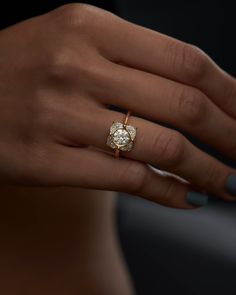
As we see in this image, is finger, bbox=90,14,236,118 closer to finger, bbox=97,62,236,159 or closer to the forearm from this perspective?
finger, bbox=97,62,236,159

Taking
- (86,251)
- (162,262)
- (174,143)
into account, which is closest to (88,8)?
(174,143)

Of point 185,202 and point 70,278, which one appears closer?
point 185,202

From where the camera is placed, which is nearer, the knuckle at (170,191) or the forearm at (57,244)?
the knuckle at (170,191)

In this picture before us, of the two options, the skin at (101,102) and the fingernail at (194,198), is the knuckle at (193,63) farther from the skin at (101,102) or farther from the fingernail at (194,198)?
the fingernail at (194,198)

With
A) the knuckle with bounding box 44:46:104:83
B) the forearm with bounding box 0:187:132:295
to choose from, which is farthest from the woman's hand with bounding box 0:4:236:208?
the forearm with bounding box 0:187:132:295

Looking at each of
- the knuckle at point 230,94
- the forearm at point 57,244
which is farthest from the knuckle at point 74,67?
the forearm at point 57,244

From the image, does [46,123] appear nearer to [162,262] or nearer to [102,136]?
[102,136]

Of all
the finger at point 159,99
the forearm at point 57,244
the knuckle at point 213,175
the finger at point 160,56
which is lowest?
the forearm at point 57,244
